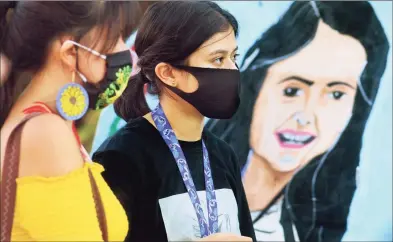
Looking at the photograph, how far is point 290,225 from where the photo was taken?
300cm

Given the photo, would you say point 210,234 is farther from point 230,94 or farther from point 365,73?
point 365,73

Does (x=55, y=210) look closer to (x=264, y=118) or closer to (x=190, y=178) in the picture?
(x=190, y=178)

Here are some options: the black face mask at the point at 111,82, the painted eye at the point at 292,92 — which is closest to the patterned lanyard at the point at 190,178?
the black face mask at the point at 111,82

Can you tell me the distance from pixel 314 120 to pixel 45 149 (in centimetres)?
193

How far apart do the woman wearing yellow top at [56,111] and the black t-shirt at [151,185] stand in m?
0.10

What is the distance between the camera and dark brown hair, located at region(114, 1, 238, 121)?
4.94 feet

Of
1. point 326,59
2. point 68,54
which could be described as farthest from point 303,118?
point 68,54

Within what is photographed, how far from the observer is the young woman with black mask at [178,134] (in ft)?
4.88

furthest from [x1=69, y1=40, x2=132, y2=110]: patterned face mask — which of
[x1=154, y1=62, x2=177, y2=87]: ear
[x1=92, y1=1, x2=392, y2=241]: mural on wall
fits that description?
[x1=92, y1=1, x2=392, y2=241]: mural on wall

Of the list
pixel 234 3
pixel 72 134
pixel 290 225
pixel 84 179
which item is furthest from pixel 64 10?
pixel 290 225

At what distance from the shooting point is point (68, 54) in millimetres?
1325

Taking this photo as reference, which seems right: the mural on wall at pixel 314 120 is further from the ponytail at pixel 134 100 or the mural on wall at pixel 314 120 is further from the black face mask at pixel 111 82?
the black face mask at pixel 111 82

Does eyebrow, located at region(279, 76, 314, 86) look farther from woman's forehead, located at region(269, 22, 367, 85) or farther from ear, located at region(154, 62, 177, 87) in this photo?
ear, located at region(154, 62, 177, 87)

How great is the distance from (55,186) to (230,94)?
56cm
